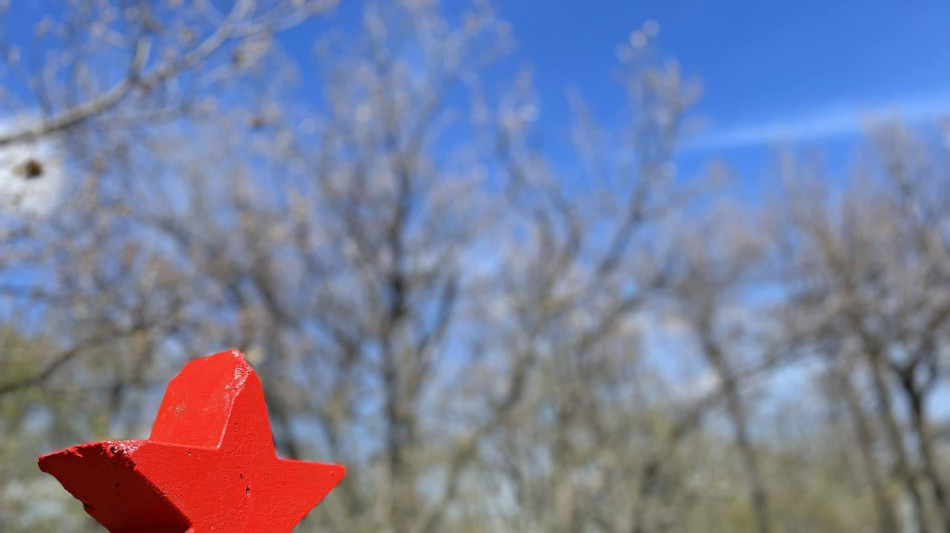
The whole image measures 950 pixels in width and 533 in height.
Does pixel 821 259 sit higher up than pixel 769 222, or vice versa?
pixel 769 222

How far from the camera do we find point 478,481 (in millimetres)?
9359

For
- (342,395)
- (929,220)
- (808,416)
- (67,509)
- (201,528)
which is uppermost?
(929,220)

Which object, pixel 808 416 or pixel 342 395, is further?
pixel 808 416

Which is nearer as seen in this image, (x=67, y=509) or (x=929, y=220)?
(x=67, y=509)

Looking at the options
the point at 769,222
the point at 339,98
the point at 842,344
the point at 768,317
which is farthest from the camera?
the point at 769,222

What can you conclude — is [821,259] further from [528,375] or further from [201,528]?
[201,528]

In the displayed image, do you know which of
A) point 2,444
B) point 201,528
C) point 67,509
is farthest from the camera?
point 67,509

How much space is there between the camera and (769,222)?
59.4 feet

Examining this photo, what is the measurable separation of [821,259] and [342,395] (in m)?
11.2

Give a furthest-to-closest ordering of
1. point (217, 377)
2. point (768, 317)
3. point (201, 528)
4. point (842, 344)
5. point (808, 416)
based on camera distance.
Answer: point (808, 416) → point (768, 317) → point (842, 344) → point (217, 377) → point (201, 528)

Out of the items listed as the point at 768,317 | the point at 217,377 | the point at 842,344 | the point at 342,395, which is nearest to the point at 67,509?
the point at 217,377

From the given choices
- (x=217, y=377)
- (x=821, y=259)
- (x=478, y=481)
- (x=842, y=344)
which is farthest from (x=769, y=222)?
(x=217, y=377)

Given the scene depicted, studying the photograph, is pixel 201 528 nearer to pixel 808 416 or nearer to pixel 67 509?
pixel 67 509

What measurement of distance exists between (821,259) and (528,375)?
9193 millimetres
